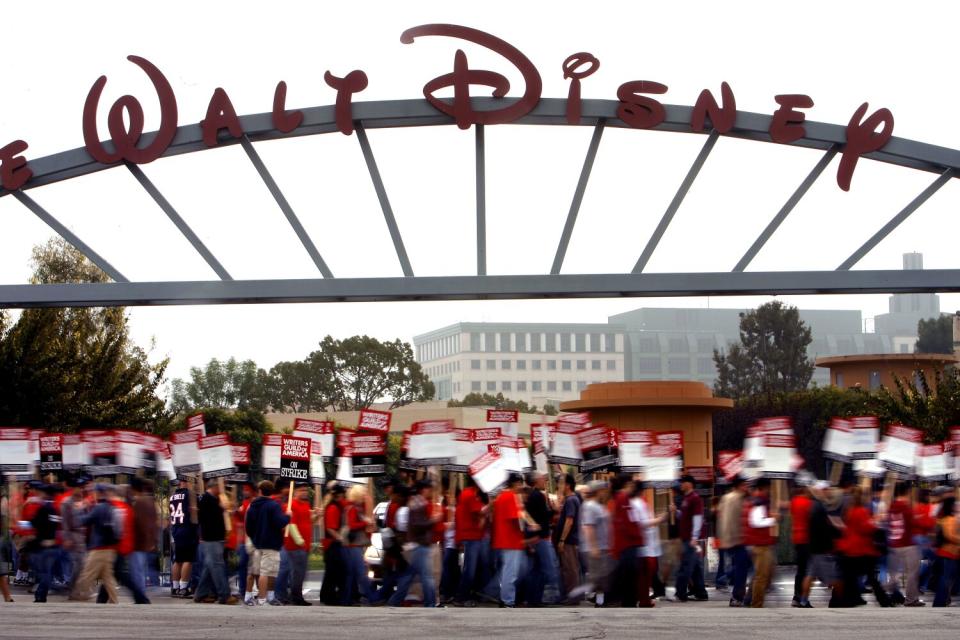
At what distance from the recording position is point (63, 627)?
11.5 meters

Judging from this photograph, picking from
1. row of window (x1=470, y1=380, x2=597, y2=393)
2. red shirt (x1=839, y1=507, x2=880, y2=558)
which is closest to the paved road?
red shirt (x1=839, y1=507, x2=880, y2=558)

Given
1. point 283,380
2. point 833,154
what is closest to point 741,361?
point 283,380

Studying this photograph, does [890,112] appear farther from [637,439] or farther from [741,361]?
[741,361]

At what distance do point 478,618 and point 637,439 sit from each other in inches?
186

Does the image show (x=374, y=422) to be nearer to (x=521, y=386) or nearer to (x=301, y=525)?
(x=301, y=525)

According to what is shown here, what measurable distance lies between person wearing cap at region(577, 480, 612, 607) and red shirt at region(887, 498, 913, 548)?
357 cm

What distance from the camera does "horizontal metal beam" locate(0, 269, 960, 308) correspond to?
15898 mm

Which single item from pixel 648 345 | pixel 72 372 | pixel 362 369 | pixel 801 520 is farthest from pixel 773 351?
pixel 801 520

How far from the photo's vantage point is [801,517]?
14406 mm

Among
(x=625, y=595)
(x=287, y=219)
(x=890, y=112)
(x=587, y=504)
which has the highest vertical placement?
(x=890, y=112)

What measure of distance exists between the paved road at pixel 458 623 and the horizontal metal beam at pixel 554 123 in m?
5.90

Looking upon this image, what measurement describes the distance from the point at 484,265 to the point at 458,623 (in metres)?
5.31

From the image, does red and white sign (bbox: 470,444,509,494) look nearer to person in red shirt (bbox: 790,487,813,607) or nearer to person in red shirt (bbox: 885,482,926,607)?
person in red shirt (bbox: 790,487,813,607)

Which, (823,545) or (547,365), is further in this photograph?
(547,365)
